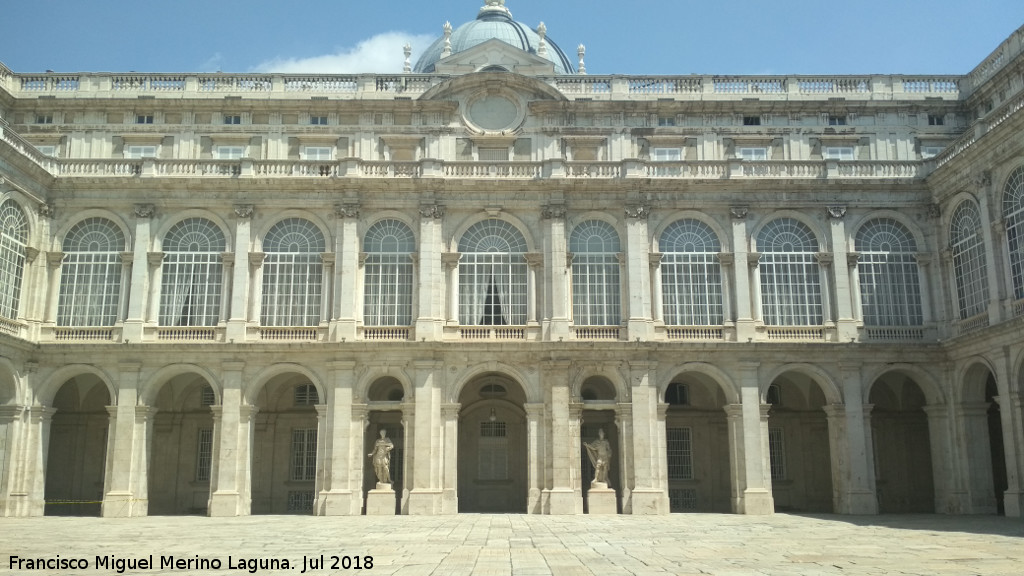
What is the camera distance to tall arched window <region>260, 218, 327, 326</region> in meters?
40.2

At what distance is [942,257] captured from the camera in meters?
39.9

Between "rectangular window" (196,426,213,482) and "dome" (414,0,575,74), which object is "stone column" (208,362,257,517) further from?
"dome" (414,0,575,74)

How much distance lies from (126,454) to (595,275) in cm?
2040

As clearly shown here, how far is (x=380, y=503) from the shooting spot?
3800 centimetres

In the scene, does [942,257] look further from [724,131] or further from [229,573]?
[229,573]

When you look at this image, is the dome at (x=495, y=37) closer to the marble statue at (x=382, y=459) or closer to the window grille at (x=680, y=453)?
the window grille at (x=680, y=453)

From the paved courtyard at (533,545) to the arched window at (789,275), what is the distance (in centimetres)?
901

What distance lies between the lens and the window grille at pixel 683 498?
42.7 metres

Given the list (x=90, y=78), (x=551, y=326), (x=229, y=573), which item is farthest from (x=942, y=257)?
(x=90, y=78)

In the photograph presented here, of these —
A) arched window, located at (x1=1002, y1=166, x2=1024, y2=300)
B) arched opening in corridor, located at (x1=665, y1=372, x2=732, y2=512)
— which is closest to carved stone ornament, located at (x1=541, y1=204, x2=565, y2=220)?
arched opening in corridor, located at (x1=665, y1=372, x2=732, y2=512)

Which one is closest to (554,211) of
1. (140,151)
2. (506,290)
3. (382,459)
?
(506,290)

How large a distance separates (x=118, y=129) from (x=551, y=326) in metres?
21.8

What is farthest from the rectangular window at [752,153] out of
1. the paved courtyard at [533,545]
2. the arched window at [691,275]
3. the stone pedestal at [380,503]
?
the stone pedestal at [380,503]

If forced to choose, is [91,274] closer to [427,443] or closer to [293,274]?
[293,274]
